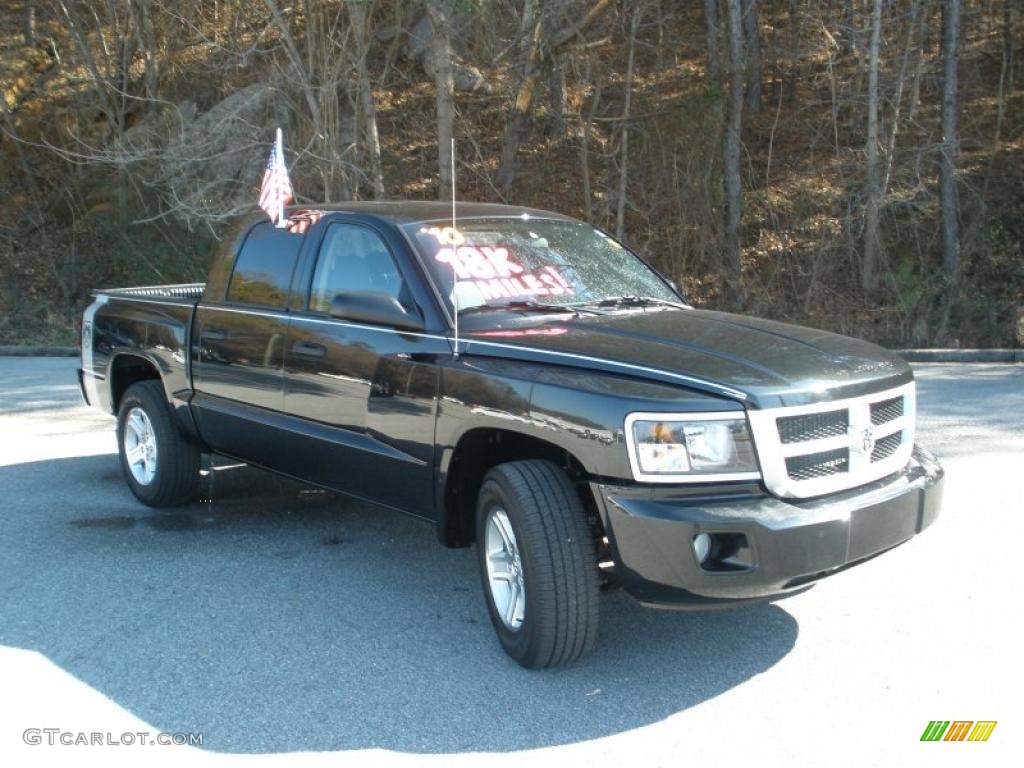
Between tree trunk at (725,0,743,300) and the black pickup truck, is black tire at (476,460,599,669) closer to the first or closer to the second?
the black pickup truck

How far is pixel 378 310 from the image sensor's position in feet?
16.0

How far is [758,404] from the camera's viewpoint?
12.8 ft

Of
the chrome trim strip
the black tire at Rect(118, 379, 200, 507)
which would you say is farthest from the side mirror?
the chrome trim strip

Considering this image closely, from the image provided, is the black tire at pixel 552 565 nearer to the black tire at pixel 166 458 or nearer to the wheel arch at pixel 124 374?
the black tire at pixel 166 458

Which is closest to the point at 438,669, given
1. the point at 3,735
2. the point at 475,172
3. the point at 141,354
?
the point at 3,735

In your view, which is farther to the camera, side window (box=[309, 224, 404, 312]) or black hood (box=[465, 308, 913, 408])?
side window (box=[309, 224, 404, 312])

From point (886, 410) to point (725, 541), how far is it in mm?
1051

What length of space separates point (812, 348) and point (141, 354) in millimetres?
4281

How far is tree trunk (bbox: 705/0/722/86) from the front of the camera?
1938cm

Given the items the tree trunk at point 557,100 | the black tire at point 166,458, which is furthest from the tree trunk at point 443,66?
the black tire at point 166,458

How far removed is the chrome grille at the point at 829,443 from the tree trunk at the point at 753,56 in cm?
1849

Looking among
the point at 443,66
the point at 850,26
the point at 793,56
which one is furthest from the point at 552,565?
the point at 793,56

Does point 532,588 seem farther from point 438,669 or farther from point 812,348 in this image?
point 812,348

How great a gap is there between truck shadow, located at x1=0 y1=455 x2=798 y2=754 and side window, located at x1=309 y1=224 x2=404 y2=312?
1464 mm
